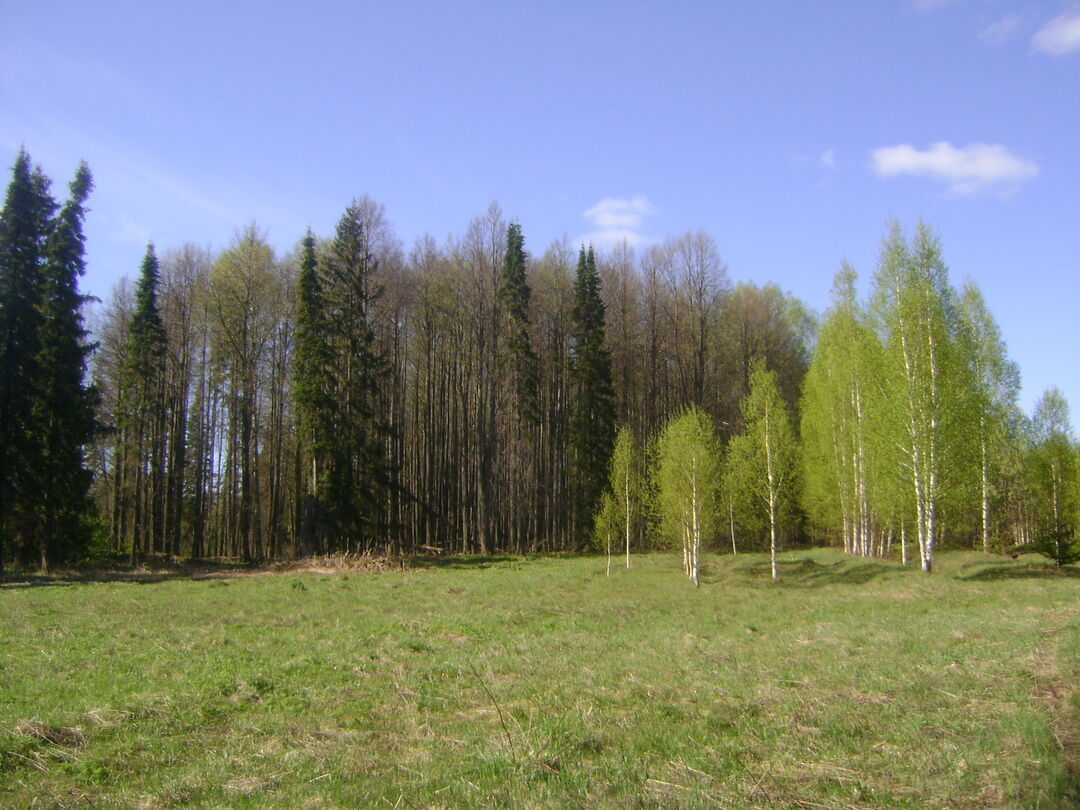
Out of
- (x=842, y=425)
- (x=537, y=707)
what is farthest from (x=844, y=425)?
(x=537, y=707)

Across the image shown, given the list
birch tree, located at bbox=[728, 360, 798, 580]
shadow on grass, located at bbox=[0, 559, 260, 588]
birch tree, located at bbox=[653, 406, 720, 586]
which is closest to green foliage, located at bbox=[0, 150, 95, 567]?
shadow on grass, located at bbox=[0, 559, 260, 588]

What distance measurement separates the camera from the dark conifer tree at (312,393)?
1374 inches

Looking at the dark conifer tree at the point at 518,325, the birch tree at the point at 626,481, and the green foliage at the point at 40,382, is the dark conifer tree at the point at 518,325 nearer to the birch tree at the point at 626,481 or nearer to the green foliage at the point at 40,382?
the birch tree at the point at 626,481

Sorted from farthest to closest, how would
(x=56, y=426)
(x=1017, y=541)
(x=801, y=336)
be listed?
(x=801, y=336) < (x=1017, y=541) < (x=56, y=426)

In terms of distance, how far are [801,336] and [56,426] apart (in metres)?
Answer: 50.5

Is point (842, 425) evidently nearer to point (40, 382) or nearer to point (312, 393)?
point (312, 393)

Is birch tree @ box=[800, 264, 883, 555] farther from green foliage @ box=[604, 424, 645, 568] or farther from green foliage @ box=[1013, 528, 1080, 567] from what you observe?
green foliage @ box=[604, 424, 645, 568]

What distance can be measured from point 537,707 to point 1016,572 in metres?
21.4

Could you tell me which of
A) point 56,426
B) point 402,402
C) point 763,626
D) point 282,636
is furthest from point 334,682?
point 402,402

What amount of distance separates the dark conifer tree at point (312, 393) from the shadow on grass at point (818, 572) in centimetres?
1950

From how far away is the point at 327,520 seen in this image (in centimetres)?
3509

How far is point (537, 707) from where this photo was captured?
333 inches

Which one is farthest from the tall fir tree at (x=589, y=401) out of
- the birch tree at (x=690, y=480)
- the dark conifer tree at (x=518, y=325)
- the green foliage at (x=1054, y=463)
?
the green foliage at (x=1054, y=463)

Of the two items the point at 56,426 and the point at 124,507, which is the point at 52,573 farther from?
the point at 124,507
